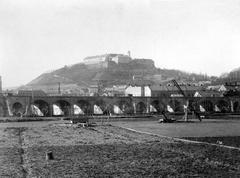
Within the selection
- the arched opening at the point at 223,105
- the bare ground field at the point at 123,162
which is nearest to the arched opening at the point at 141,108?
A: the arched opening at the point at 223,105

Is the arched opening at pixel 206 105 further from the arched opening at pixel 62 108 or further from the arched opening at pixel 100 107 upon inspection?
the arched opening at pixel 62 108

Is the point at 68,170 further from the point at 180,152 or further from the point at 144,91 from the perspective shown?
the point at 144,91

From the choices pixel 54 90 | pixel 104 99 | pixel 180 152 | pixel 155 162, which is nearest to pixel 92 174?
pixel 155 162

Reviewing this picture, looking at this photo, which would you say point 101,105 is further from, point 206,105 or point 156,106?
point 206,105

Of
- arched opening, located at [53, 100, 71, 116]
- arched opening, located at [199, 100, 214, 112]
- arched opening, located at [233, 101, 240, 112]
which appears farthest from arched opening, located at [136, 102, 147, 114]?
arched opening, located at [233, 101, 240, 112]

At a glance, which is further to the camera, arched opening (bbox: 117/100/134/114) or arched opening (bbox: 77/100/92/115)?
arched opening (bbox: 117/100/134/114)

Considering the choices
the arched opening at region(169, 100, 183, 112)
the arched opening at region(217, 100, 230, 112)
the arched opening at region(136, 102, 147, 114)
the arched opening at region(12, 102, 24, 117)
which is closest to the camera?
the arched opening at region(12, 102, 24, 117)

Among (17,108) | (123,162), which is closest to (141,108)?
(17,108)

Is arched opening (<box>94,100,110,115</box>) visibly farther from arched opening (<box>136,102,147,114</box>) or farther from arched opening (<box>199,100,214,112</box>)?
arched opening (<box>199,100,214,112</box>)
